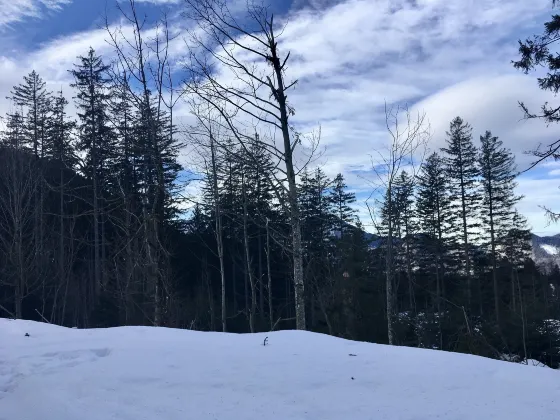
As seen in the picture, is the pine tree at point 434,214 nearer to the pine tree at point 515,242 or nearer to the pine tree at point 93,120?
the pine tree at point 515,242

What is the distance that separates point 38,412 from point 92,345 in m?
2.33

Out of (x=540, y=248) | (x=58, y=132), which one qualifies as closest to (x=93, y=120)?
(x=58, y=132)

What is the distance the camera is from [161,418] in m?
3.68

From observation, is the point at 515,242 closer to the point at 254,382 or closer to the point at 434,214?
the point at 434,214

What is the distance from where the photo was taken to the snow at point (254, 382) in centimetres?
389

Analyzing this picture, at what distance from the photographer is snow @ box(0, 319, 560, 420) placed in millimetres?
3893

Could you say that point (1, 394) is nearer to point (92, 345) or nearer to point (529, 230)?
point (92, 345)

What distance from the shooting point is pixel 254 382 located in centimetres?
462

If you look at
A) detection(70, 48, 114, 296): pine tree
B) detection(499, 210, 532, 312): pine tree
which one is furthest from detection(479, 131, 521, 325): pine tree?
detection(70, 48, 114, 296): pine tree

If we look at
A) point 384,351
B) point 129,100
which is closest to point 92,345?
point 384,351

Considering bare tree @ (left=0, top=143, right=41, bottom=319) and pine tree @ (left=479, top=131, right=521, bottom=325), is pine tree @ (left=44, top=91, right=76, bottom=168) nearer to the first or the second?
bare tree @ (left=0, top=143, right=41, bottom=319)

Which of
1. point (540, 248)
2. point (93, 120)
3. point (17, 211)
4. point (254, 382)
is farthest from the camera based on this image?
point (540, 248)

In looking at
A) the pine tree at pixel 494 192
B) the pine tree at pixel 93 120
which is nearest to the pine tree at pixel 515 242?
the pine tree at pixel 494 192

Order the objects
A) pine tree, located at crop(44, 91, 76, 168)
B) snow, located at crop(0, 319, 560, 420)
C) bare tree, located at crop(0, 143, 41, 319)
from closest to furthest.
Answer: snow, located at crop(0, 319, 560, 420) → bare tree, located at crop(0, 143, 41, 319) → pine tree, located at crop(44, 91, 76, 168)
